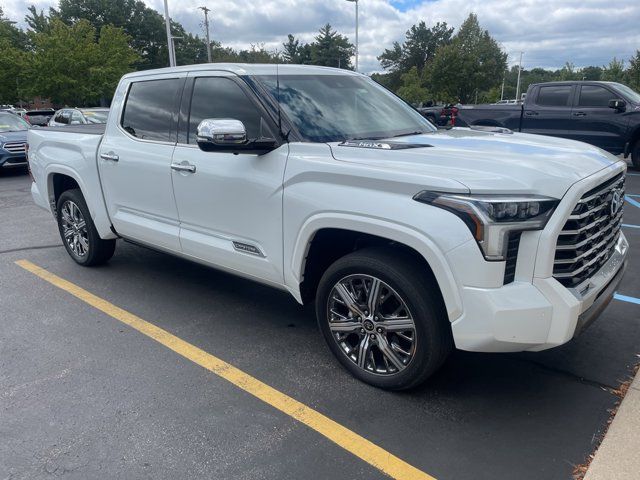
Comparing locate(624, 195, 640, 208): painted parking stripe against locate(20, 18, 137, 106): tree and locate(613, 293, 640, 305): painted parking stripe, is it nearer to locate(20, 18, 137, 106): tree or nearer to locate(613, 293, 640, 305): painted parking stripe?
locate(613, 293, 640, 305): painted parking stripe

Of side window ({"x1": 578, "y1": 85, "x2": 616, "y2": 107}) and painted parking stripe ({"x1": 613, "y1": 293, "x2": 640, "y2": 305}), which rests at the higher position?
side window ({"x1": 578, "y1": 85, "x2": 616, "y2": 107})

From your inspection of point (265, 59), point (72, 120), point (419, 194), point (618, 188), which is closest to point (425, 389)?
point (419, 194)

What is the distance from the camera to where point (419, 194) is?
2627 mm

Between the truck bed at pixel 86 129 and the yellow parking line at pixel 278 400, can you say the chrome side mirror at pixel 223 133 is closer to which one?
the yellow parking line at pixel 278 400

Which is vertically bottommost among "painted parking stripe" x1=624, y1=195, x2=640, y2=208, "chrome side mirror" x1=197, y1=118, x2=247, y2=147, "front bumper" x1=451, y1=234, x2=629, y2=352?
"painted parking stripe" x1=624, y1=195, x2=640, y2=208

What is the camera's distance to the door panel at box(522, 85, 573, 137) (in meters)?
11.6

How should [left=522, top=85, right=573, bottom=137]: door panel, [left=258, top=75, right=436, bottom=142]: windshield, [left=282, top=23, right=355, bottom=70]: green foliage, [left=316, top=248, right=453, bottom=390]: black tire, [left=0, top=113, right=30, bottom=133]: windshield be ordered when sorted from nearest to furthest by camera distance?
[left=316, top=248, right=453, bottom=390]: black tire → [left=258, top=75, right=436, bottom=142]: windshield → [left=522, top=85, right=573, bottom=137]: door panel → [left=0, top=113, right=30, bottom=133]: windshield → [left=282, top=23, right=355, bottom=70]: green foliage

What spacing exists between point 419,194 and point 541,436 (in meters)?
1.41

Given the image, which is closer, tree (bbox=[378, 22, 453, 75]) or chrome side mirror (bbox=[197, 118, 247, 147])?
chrome side mirror (bbox=[197, 118, 247, 147])

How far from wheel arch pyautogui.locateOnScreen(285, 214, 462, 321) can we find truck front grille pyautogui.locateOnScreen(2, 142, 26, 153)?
39.9ft

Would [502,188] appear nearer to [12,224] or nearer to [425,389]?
[425,389]

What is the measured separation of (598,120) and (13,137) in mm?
13665

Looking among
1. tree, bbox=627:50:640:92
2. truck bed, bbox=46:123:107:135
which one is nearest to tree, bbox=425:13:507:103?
tree, bbox=627:50:640:92

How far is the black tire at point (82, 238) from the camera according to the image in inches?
207
